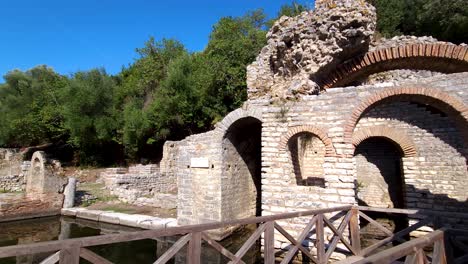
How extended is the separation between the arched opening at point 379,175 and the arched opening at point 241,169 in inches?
155

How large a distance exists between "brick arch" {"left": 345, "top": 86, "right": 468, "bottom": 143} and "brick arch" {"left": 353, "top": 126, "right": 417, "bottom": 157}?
219cm

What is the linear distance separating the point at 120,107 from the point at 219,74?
1110 cm

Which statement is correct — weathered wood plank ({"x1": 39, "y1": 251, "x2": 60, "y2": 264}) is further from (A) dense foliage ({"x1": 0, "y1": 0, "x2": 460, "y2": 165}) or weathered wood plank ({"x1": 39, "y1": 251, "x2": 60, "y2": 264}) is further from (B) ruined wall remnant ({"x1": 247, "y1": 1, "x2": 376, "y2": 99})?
(A) dense foliage ({"x1": 0, "y1": 0, "x2": 460, "y2": 165})

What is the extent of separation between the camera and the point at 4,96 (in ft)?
92.3

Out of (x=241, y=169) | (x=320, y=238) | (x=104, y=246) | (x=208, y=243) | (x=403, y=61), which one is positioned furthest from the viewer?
(x=241, y=169)

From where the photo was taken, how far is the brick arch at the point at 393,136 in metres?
8.00

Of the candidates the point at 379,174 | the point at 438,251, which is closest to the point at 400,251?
the point at 438,251

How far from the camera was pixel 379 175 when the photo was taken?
9969 millimetres

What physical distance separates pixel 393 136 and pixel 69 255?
8.67m

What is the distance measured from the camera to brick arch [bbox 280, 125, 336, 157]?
584 cm

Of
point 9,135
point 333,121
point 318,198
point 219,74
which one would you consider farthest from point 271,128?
point 9,135

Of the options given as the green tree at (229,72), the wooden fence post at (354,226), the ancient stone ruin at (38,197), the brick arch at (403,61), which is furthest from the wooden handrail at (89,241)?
the green tree at (229,72)

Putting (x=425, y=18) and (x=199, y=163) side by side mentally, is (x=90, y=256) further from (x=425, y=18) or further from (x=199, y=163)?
(x=425, y=18)

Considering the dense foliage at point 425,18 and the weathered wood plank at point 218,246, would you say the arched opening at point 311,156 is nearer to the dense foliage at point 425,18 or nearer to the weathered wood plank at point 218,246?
the weathered wood plank at point 218,246
